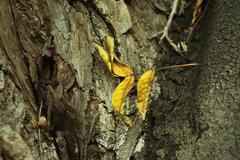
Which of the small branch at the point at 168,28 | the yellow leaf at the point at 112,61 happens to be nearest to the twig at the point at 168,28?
the small branch at the point at 168,28

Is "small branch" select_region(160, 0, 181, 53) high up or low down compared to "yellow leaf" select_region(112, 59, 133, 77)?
down

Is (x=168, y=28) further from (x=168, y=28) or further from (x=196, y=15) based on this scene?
(x=196, y=15)

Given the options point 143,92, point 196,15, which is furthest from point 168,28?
point 143,92

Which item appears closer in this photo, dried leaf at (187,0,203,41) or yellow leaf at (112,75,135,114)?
yellow leaf at (112,75,135,114)

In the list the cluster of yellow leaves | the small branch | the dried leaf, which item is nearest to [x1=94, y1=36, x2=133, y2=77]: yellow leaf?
the cluster of yellow leaves

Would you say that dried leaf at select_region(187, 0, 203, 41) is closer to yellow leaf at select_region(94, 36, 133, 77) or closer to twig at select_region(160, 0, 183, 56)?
twig at select_region(160, 0, 183, 56)

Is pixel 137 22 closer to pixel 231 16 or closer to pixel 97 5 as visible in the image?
pixel 97 5

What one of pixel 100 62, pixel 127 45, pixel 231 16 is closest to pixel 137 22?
pixel 127 45

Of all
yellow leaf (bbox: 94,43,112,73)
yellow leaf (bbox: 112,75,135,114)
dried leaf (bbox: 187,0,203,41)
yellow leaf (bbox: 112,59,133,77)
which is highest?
yellow leaf (bbox: 94,43,112,73)
